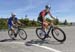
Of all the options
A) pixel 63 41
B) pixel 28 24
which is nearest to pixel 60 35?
pixel 63 41

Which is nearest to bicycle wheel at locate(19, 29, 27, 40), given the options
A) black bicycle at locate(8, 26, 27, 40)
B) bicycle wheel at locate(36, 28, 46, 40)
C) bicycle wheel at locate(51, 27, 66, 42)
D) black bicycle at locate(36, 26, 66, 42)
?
black bicycle at locate(8, 26, 27, 40)

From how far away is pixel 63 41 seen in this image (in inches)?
483

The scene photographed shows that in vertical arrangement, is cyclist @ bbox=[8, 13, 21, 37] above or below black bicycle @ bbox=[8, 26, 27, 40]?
above

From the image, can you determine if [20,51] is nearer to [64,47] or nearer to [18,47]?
[18,47]

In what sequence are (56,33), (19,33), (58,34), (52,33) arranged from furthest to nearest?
(19,33), (52,33), (56,33), (58,34)

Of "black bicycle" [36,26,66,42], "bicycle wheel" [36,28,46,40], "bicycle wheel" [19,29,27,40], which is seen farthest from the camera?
"bicycle wheel" [19,29,27,40]

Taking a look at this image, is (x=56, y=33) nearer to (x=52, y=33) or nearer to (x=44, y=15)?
(x=52, y=33)

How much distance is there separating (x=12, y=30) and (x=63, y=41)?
402 cm

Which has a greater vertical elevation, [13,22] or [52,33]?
[13,22]

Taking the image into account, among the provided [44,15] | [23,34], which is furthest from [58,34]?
[23,34]

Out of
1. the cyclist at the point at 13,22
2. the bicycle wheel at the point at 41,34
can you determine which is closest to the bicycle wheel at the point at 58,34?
the bicycle wheel at the point at 41,34

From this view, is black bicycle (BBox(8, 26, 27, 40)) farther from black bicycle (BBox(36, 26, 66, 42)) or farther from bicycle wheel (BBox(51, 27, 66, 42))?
bicycle wheel (BBox(51, 27, 66, 42))

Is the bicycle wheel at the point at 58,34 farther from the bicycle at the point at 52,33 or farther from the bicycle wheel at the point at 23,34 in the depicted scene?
the bicycle wheel at the point at 23,34

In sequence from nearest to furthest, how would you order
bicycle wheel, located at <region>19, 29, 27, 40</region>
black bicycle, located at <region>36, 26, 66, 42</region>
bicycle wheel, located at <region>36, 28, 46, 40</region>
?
1. black bicycle, located at <region>36, 26, 66, 42</region>
2. bicycle wheel, located at <region>36, 28, 46, 40</region>
3. bicycle wheel, located at <region>19, 29, 27, 40</region>
